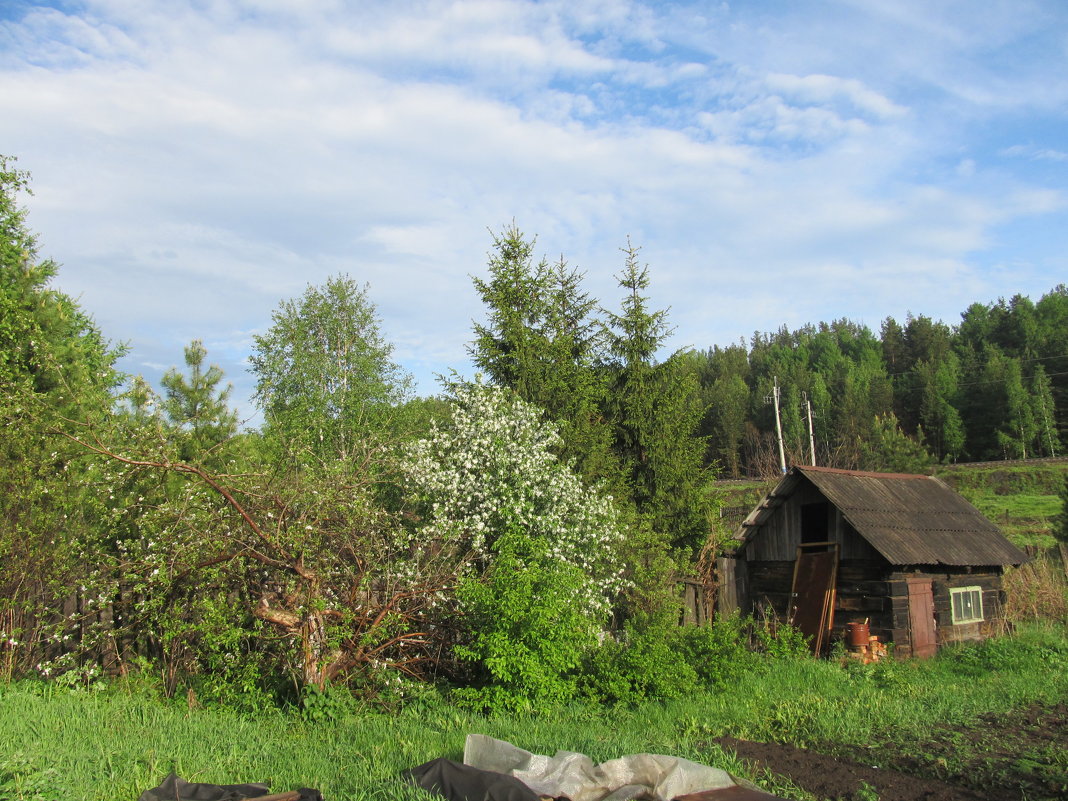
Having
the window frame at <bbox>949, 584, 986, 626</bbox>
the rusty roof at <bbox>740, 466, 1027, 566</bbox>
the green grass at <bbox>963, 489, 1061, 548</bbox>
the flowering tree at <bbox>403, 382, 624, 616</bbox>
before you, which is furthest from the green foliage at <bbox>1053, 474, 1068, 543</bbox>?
the flowering tree at <bbox>403, 382, 624, 616</bbox>

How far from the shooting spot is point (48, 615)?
30.4 ft

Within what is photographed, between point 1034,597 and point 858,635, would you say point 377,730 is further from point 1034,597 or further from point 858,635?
point 1034,597

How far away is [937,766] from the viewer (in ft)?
23.0

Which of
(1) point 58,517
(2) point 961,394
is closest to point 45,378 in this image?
(1) point 58,517

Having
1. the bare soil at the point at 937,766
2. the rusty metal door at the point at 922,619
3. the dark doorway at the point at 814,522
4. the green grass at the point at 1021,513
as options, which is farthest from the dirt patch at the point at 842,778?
the green grass at the point at 1021,513

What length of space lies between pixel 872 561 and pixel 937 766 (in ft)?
28.4

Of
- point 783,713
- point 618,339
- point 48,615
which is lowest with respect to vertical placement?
point 783,713

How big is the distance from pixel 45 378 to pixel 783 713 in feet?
43.0

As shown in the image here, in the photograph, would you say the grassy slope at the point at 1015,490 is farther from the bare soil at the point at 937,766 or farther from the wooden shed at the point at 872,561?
the bare soil at the point at 937,766

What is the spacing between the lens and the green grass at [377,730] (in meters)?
5.91

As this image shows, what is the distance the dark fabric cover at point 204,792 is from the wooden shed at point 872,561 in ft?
39.8

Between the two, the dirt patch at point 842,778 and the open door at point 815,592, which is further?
the open door at point 815,592

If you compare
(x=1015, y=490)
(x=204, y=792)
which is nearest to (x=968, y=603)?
(x=204, y=792)

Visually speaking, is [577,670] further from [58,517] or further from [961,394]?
[961,394]
